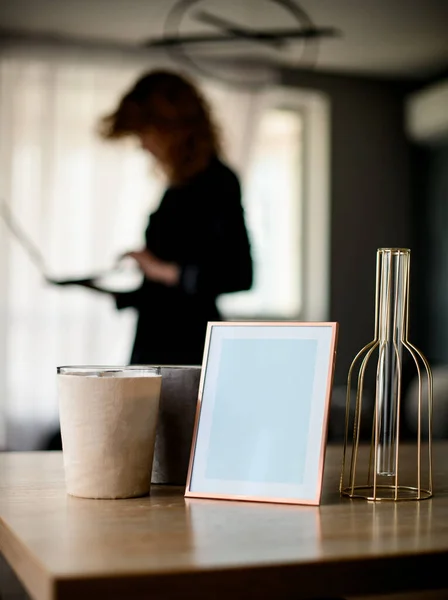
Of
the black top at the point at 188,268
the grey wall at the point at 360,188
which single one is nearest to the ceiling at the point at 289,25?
the grey wall at the point at 360,188

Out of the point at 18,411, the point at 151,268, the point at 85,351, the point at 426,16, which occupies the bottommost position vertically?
the point at 18,411

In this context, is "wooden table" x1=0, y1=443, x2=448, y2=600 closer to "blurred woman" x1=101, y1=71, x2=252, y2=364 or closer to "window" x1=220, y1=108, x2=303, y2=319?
"blurred woman" x1=101, y1=71, x2=252, y2=364

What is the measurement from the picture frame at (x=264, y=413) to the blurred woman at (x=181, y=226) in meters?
2.33

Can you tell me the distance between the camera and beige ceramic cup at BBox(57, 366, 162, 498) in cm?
81

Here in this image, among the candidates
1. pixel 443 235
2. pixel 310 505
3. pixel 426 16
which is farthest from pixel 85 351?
pixel 310 505

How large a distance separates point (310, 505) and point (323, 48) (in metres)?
3.05

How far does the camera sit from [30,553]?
60 centimetres

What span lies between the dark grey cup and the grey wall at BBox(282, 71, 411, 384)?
2.69m

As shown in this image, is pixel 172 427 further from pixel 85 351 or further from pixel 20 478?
pixel 85 351

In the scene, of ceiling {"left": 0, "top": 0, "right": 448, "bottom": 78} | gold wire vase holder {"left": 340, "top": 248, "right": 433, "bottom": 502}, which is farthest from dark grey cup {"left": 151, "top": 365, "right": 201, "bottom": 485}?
ceiling {"left": 0, "top": 0, "right": 448, "bottom": 78}

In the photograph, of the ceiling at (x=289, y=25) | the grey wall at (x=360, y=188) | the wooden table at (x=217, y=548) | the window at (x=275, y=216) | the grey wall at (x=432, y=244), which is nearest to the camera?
the wooden table at (x=217, y=548)

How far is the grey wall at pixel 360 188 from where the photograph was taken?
3.62 meters

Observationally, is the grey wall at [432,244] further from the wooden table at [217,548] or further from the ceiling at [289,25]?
the wooden table at [217,548]

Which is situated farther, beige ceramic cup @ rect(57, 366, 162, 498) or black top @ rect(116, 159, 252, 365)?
black top @ rect(116, 159, 252, 365)
